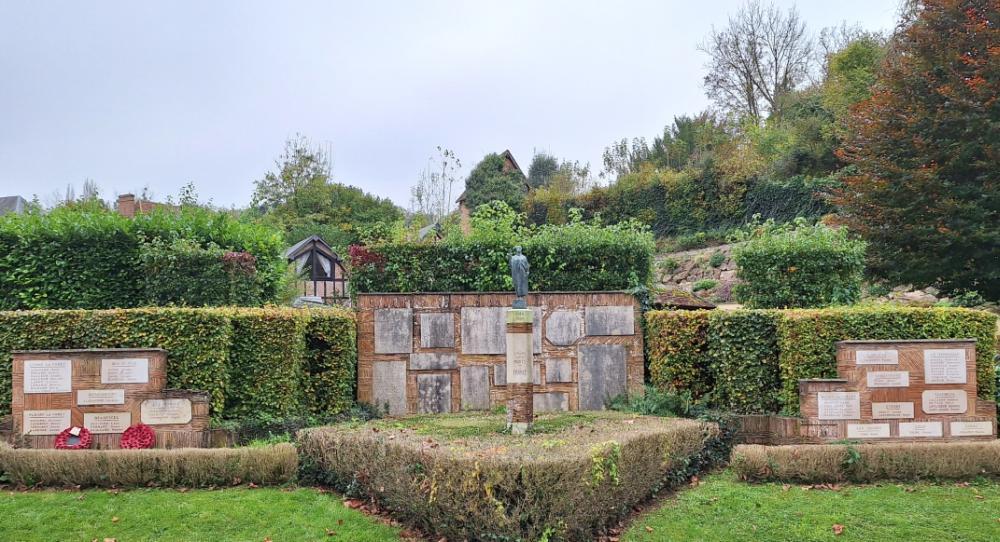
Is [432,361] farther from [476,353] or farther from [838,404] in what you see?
[838,404]

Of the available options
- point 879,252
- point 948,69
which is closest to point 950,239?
point 879,252

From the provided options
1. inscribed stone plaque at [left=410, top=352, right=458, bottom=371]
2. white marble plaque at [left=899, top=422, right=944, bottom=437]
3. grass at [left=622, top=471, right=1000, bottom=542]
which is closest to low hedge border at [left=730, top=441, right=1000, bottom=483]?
grass at [left=622, top=471, right=1000, bottom=542]

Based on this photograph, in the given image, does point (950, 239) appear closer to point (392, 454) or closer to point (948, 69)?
point (948, 69)

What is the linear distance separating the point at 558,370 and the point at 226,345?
4.53 m

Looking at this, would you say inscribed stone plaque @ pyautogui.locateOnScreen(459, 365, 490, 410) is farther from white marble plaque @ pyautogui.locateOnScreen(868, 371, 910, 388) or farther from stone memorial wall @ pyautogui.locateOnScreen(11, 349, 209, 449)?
white marble plaque @ pyautogui.locateOnScreen(868, 371, 910, 388)

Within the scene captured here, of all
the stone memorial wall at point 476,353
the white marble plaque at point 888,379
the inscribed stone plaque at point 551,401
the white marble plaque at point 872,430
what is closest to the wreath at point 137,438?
the stone memorial wall at point 476,353

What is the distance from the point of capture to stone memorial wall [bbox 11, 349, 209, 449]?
7414 millimetres

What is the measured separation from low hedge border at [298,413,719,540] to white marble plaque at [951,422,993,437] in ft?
10.1

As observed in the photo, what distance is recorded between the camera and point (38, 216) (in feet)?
32.3

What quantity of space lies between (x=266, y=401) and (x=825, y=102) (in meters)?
19.9

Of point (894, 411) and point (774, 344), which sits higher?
point (774, 344)

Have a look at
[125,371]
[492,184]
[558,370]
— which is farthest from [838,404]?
[492,184]

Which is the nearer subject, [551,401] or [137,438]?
[137,438]

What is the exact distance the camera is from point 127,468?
645 centimetres
